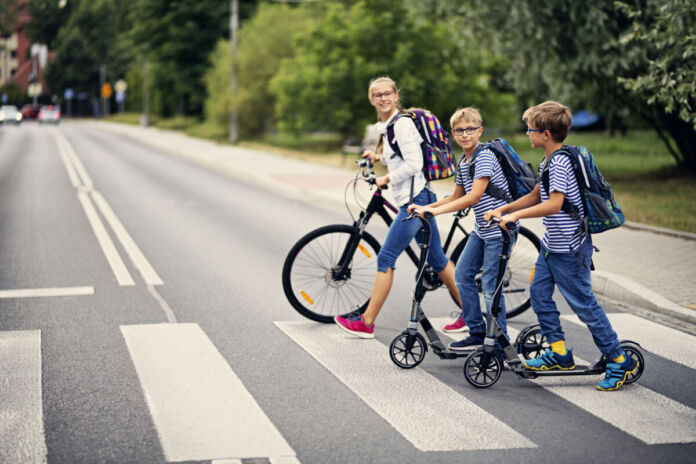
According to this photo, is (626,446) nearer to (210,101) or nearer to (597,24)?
(597,24)

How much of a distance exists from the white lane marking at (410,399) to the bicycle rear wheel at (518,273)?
1191mm

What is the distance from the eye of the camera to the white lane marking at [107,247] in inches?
342

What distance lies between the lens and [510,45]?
1789 cm

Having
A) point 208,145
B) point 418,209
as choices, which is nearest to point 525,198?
point 418,209

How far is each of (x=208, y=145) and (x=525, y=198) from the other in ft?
103

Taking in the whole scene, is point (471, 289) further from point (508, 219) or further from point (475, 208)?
point (508, 219)

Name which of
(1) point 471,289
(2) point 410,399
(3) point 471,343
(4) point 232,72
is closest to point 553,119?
(1) point 471,289

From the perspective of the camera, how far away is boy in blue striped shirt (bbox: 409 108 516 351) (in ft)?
18.1

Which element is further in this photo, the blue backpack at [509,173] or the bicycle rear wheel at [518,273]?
the bicycle rear wheel at [518,273]

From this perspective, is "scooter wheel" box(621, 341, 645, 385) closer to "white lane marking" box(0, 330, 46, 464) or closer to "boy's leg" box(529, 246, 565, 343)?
"boy's leg" box(529, 246, 565, 343)

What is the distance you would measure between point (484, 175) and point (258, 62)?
103 feet

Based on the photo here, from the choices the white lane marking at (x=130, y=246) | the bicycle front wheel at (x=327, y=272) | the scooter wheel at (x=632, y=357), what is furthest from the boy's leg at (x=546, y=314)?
the white lane marking at (x=130, y=246)

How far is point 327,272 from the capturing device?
6668 millimetres

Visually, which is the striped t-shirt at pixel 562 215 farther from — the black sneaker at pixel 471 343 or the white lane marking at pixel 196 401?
Answer: the white lane marking at pixel 196 401
